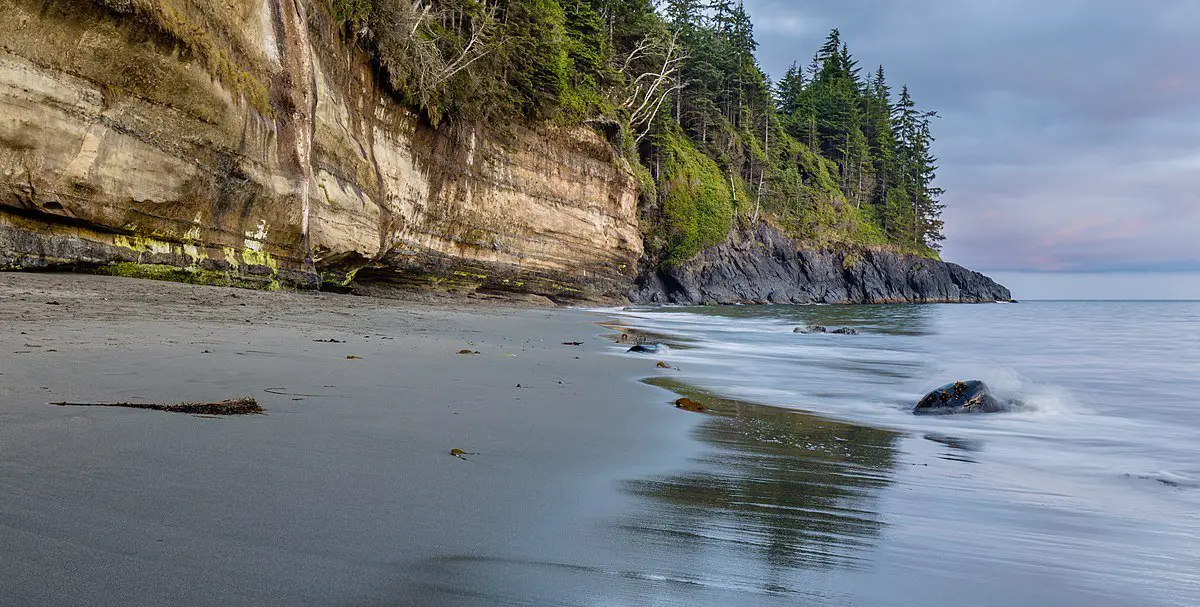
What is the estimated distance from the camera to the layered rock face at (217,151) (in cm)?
794

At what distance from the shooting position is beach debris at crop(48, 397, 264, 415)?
2779mm

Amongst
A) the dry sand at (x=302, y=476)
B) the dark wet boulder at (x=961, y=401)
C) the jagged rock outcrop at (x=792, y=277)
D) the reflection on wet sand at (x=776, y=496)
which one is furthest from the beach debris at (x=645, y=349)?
the jagged rock outcrop at (x=792, y=277)

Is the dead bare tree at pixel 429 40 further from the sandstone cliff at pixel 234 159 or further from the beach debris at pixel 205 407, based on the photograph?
the beach debris at pixel 205 407

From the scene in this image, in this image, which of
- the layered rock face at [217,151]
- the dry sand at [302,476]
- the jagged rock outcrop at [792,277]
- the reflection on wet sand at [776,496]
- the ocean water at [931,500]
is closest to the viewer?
the dry sand at [302,476]

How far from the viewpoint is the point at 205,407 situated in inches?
113

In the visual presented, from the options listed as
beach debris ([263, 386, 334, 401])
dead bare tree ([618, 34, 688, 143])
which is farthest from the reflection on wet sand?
dead bare tree ([618, 34, 688, 143])

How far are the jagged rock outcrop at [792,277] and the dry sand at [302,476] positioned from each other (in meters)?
28.3

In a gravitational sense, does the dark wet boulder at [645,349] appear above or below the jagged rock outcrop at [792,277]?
below

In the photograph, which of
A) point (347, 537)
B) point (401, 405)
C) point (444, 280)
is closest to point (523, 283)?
point (444, 280)

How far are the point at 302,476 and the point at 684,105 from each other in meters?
45.4

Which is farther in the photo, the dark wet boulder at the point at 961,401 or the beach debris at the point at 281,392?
the dark wet boulder at the point at 961,401

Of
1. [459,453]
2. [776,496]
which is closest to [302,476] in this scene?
[459,453]

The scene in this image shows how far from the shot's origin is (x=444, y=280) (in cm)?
1994

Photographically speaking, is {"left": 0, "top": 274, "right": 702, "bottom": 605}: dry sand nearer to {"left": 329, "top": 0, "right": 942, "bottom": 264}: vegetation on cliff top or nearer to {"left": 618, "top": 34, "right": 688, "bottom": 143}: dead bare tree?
{"left": 329, "top": 0, "right": 942, "bottom": 264}: vegetation on cliff top
